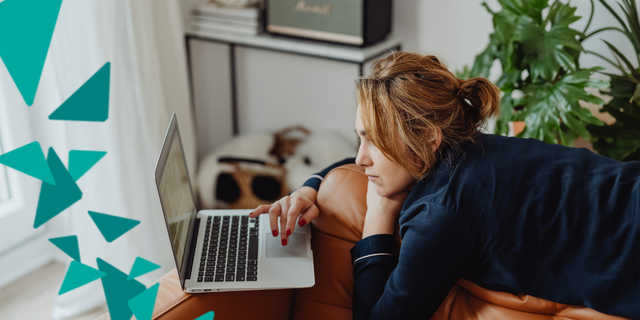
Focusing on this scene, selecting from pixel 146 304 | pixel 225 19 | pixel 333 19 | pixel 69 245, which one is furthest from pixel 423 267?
pixel 225 19

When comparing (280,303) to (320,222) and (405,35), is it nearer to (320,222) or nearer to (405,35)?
(320,222)

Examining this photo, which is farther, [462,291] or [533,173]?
[462,291]

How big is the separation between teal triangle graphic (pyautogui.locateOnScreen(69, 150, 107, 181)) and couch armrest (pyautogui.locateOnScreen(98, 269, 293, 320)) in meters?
0.75

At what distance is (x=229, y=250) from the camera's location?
1075 mm

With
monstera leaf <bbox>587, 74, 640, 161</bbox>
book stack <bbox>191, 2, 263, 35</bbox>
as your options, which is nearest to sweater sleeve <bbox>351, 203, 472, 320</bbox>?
monstera leaf <bbox>587, 74, 640, 161</bbox>

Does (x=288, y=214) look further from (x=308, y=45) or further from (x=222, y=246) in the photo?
(x=308, y=45)

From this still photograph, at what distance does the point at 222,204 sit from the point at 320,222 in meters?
1.07

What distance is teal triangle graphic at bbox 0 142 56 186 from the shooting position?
160 centimetres

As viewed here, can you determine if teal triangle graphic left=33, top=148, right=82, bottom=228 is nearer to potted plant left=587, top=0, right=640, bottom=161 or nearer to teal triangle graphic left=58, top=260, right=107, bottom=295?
teal triangle graphic left=58, top=260, right=107, bottom=295

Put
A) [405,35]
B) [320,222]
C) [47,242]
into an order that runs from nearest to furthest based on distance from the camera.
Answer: [320,222] → [47,242] → [405,35]

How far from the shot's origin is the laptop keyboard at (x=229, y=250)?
1.00 metres

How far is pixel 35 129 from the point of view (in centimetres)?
181

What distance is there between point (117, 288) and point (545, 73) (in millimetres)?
1466

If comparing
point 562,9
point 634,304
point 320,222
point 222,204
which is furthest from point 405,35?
point 634,304
